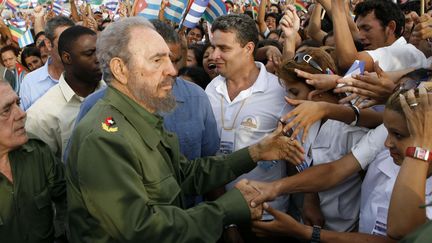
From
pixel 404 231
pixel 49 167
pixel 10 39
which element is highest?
pixel 404 231

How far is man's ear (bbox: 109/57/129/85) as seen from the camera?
229 cm

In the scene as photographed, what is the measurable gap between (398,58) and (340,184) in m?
1.30

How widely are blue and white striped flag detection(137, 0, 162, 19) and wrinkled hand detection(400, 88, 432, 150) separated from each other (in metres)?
4.95

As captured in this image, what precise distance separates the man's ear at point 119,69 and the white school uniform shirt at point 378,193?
1.44 meters

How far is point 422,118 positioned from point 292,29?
6.87ft

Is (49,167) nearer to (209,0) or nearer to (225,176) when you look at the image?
(225,176)

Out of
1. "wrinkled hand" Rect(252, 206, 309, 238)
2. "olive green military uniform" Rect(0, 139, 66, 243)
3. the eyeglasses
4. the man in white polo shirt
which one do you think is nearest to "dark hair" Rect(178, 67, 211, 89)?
the man in white polo shirt

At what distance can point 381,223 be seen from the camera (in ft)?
7.55

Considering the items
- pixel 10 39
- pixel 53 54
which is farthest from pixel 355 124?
pixel 10 39

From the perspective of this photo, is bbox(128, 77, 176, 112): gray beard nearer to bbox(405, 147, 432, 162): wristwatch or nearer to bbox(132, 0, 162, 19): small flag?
bbox(405, 147, 432, 162): wristwatch

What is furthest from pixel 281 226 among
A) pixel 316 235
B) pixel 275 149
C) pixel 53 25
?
pixel 53 25

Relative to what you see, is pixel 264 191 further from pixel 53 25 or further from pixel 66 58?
pixel 53 25

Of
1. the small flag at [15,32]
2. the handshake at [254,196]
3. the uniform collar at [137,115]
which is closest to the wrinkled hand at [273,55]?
the handshake at [254,196]

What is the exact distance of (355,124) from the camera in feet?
9.09
